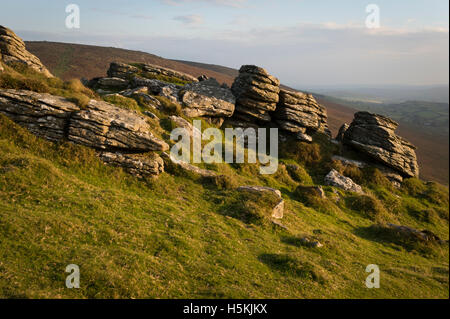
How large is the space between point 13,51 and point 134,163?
92.0 feet

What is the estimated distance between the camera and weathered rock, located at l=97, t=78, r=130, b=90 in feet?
148

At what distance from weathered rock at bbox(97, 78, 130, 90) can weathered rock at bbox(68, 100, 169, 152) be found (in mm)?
24125

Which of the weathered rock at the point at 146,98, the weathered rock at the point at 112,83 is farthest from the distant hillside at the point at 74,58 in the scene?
the weathered rock at the point at 146,98

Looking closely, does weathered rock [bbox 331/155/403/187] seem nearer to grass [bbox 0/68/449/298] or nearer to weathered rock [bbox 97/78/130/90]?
grass [bbox 0/68/449/298]

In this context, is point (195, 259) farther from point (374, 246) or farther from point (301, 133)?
point (301, 133)

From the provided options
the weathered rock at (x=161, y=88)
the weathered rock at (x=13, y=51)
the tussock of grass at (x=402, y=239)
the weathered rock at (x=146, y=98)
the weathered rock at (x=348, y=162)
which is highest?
the weathered rock at (x=13, y=51)

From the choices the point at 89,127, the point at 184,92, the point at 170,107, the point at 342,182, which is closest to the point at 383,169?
the point at 342,182

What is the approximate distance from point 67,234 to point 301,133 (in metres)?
36.9

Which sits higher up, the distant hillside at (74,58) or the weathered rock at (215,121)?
the distant hillside at (74,58)

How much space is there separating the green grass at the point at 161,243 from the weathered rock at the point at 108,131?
1.25 metres

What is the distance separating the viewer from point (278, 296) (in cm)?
1205

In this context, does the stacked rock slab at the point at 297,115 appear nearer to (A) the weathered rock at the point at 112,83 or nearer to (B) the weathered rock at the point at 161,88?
(B) the weathered rock at the point at 161,88

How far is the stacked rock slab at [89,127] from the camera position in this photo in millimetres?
20484

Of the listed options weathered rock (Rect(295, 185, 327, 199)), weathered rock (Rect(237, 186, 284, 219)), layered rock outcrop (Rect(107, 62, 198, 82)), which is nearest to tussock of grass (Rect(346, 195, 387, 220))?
weathered rock (Rect(295, 185, 327, 199))
